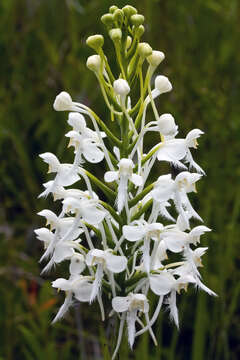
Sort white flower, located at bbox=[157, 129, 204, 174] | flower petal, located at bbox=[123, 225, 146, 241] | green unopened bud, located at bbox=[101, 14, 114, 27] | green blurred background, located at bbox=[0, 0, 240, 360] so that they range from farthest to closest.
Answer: green blurred background, located at bbox=[0, 0, 240, 360] < green unopened bud, located at bbox=[101, 14, 114, 27] < white flower, located at bbox=[157, 129, 204, 174] < flower petal, located at bbox=[123, 225, 146, 241]

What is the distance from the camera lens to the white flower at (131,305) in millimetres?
1908

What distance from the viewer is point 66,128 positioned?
3.88 meters

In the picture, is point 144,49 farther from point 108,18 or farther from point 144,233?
point 144,233

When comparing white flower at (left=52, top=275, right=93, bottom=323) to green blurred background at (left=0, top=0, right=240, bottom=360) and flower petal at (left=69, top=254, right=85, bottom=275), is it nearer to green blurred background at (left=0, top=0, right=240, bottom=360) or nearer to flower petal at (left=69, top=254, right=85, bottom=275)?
flower petal at (left=69, top=254, right=85, bottom=275)

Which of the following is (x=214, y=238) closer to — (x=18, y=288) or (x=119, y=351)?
(x=18, y=288)

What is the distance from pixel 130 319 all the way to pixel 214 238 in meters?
1.45

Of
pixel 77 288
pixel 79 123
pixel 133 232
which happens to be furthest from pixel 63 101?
pixel 77 288

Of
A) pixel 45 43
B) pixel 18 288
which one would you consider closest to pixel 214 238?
pixel 18 288

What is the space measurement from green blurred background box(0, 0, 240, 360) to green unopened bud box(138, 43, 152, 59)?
116cm

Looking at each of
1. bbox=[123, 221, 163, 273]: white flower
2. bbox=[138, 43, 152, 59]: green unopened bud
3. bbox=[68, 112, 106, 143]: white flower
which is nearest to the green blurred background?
bbox=[123, 221, 163, 273]: white flower

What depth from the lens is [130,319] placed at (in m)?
1.96

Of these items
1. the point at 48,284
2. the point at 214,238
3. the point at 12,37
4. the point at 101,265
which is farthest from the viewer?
the point at 12,37

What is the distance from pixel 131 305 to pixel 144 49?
0.92 meters

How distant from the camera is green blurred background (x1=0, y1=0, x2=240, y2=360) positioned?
10.0 ft
